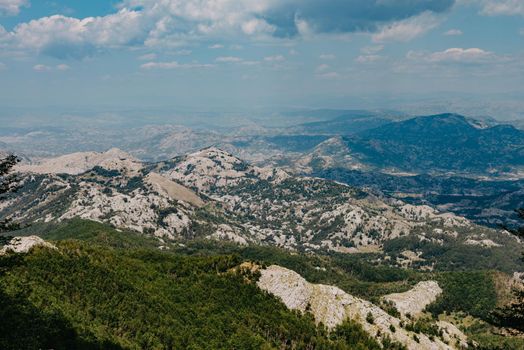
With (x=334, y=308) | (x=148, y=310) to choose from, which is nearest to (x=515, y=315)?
(x=334, y=308)

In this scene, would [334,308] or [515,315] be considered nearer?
[515,315]

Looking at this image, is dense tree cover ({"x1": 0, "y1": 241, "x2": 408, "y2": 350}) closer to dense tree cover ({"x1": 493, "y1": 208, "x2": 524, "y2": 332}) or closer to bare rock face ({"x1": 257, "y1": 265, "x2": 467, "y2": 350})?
bare rock face ({"x1": 257, "y1": 265, "x2": 467, "y2": 350})

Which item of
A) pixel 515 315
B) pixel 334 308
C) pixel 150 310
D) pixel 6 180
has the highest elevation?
pixel 6 180

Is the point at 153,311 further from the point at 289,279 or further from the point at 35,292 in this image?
the point at 289,279

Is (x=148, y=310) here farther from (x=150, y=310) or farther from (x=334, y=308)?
(x=334, y=308)

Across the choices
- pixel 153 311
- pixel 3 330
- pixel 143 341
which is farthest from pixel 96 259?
pixel 3 330
